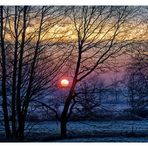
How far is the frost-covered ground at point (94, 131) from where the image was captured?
4.81 m

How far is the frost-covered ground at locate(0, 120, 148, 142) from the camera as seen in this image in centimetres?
481

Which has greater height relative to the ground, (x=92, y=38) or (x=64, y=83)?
(x=92, y=38)

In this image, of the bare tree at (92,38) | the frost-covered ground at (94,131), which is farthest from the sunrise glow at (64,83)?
the frost-covered ground at (94,131)

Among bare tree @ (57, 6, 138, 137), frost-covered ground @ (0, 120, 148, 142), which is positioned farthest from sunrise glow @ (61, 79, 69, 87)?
frost-covered ground @ (0, 120, 148, 142)

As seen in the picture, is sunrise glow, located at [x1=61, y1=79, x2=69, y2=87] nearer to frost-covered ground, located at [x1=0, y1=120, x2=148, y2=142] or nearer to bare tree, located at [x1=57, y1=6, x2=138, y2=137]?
bare tree, located at [x1=57, y1=6, x2=138, y2=137]

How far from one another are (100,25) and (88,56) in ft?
1.09

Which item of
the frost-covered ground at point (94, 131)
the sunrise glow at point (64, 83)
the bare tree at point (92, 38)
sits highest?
the bare tree at point (92, 38)

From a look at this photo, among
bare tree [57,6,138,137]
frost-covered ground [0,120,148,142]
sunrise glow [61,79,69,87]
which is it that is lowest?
frost-covered ground [0,120,148,142]

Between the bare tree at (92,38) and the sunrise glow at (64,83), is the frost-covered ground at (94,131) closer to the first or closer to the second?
the bare tree at (92,38)

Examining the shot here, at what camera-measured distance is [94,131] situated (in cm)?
487

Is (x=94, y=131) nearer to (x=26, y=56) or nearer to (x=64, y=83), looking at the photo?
(x=64, y=83)

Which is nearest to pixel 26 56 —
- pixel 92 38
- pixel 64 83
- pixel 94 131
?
pixel 64 83

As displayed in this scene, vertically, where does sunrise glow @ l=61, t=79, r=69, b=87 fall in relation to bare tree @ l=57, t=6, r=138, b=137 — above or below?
below
